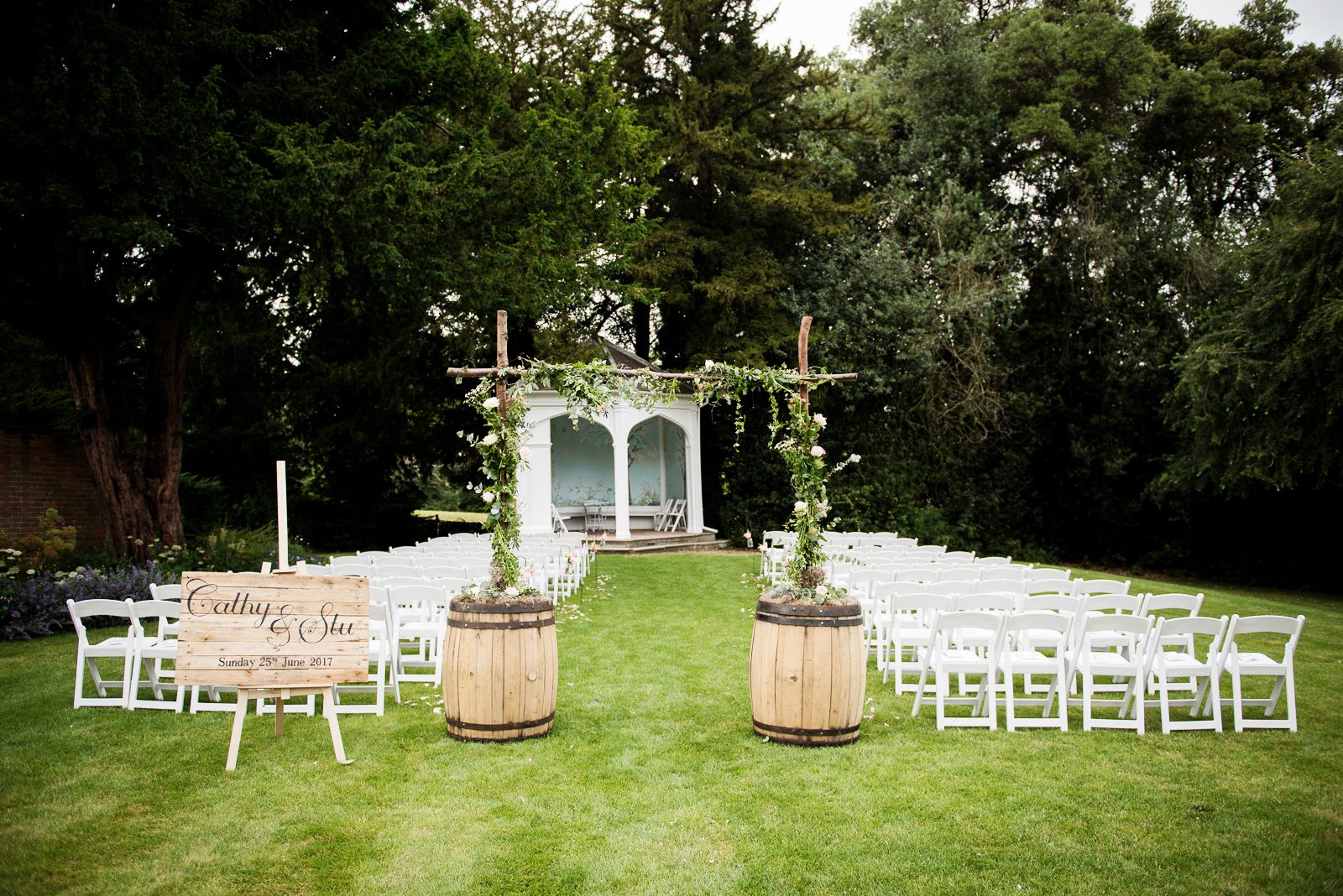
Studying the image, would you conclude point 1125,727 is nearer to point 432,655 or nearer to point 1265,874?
point 1265,874

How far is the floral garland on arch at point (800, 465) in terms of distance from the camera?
5953 mm

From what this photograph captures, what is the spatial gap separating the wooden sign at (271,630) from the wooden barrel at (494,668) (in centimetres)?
56

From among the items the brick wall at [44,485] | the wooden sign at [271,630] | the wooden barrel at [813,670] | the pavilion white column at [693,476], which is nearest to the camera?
the wooden sign at [271,630]

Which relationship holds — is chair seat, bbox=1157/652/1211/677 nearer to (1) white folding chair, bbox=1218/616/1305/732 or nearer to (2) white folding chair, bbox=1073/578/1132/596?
(1) white folding chair, bbox=1218/616/1305/732

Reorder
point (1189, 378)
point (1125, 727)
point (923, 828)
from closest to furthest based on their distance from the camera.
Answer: point (923, 828) < point (1125, 727) < point (1189, 378)

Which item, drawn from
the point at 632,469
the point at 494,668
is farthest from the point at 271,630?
the point at 632,469

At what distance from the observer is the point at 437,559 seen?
1030 centimetres

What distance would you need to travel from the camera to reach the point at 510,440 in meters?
6.47

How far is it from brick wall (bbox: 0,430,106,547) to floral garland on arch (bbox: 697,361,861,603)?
11.1 m

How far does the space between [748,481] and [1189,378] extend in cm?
946

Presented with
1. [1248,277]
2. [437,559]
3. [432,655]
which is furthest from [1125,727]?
[1248,277]

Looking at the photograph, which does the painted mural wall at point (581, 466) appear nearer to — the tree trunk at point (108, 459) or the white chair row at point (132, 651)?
the tree trunk at point (108, 459)

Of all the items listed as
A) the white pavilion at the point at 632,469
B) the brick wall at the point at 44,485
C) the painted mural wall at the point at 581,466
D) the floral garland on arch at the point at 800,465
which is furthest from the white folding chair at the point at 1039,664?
the painted mural wall at the point at 581,466

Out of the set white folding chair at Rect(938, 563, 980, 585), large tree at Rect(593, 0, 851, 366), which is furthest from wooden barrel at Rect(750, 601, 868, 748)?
large tree at Rect(593, 0, 851, 366)
